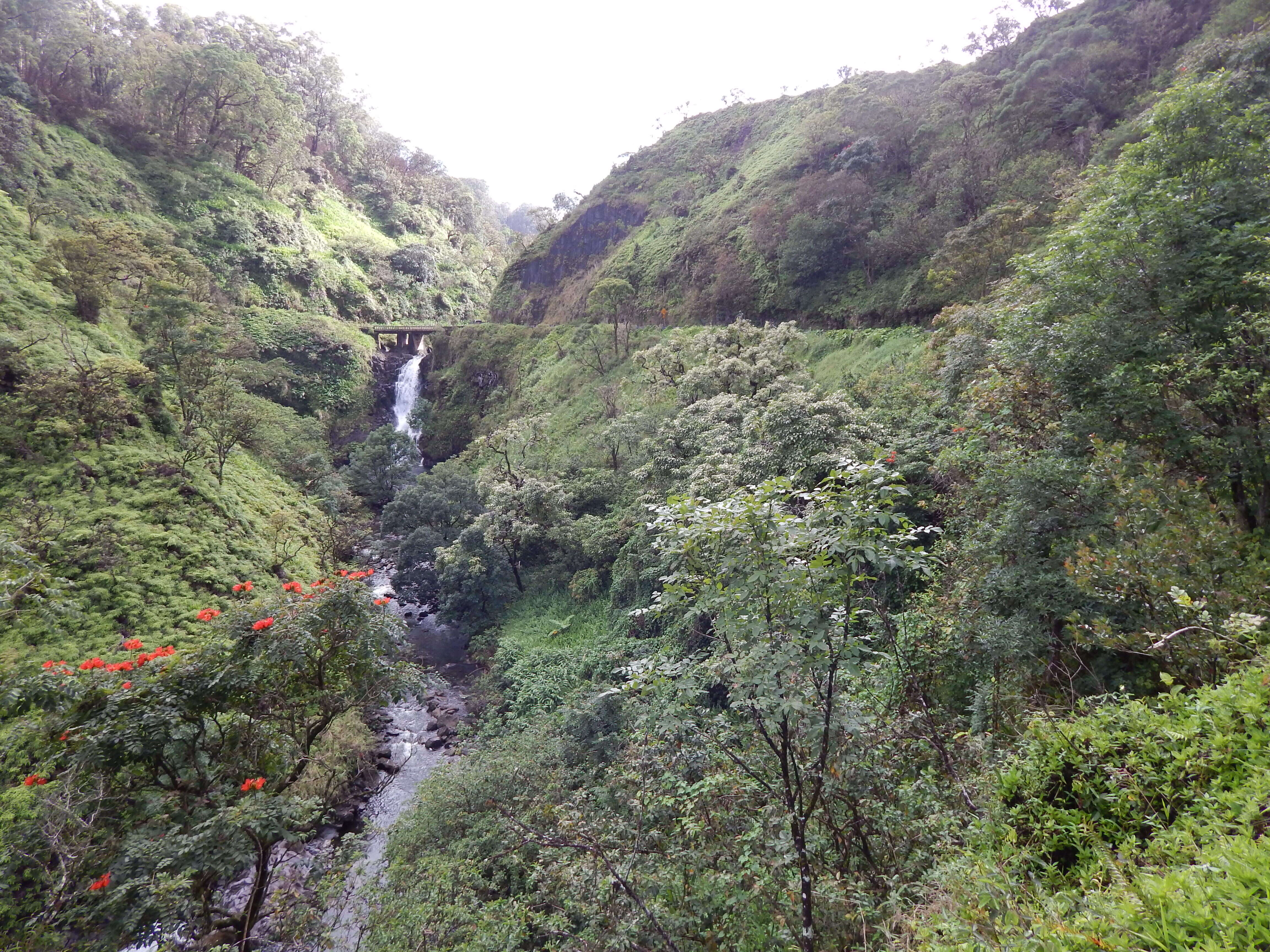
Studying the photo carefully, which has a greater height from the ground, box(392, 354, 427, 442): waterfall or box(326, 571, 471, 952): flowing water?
box(392, 354, 427, 442): waterfall

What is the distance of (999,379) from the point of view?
7602 millimetres

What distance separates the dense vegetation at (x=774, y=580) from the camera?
3.45 meters

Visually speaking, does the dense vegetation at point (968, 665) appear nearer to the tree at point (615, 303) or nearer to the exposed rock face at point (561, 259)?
the tree at point (615, 303)

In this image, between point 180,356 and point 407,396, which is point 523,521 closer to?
point 180,356

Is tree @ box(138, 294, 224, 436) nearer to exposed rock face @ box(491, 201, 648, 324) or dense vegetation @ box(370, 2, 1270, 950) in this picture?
dense vegetation @ box(370, 2, 1270, 950)

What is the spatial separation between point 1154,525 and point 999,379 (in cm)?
320

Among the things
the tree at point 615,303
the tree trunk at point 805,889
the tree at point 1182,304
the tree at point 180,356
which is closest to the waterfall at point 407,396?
the tree at point 615,303

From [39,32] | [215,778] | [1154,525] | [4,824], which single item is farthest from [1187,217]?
[39,32]

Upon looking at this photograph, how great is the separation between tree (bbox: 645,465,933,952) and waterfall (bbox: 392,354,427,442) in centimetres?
3484

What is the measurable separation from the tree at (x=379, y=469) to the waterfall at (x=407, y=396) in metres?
7.52

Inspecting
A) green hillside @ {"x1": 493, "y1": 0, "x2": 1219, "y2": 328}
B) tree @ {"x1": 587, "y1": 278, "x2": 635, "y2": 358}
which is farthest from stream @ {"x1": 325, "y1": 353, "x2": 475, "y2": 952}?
green hillside @ {"x1": 493, "y1": 0, "x2": 1219, "y2": 328}

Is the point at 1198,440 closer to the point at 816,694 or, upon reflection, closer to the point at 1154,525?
the point at 1154,525

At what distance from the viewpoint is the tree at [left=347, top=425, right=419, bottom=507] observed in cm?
2677

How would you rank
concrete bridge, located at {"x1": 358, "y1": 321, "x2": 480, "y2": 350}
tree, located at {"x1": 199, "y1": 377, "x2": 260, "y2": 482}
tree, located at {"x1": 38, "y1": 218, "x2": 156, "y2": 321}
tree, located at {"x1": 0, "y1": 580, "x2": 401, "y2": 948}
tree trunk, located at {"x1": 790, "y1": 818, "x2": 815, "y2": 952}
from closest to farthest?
tree trunk, located at {"x1": 790, "y1": 818, "x2": 815, "y2": 952} → tree, located at {"x1": 0, "y1": 580, "x2": 401, "y2": 948} → tree, located at {"x1": 199, "y1": 377, "x2": 260, "y2": 482} → tree, located at {"x1": 38, "y1": 218, "x2": 156, "y2": 321} → concrete bridge, located at {"x1": 358, "y1": 321, "x2": 480, "y2": 350}
